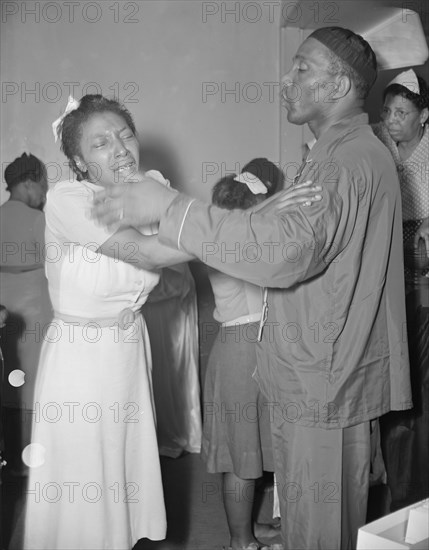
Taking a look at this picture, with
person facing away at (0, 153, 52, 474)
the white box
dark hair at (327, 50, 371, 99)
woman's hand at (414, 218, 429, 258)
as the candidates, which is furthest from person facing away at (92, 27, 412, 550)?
woman's hand at (414, 218, 429, 258)

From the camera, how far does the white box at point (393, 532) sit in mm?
741

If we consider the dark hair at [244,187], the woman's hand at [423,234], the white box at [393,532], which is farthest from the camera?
the woman's hand at [423,234]

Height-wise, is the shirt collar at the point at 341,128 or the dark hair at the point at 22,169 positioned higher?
the shirt collar at the point at 341,128

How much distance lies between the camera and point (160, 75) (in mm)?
1300

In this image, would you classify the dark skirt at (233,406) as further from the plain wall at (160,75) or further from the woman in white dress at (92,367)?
the plain wall at (160,75)

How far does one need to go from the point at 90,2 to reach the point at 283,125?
1.42ft

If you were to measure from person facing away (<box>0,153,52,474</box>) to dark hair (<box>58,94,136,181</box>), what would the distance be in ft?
0.19

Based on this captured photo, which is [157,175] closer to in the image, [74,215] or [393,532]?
[74,215]

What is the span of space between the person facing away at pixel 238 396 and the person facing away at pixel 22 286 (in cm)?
35

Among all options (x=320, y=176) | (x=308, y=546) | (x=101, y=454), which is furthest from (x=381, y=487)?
(x=320, y=176)

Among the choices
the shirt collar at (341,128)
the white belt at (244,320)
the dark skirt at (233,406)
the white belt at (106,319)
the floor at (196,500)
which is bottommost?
the floor at (196,500)

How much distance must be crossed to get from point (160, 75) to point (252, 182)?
27 cm

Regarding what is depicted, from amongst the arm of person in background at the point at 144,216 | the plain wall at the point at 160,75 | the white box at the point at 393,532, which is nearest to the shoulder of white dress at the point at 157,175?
the plain wall at the point at 160,75

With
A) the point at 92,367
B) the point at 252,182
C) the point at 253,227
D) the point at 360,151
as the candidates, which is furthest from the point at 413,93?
the point at 92,367
